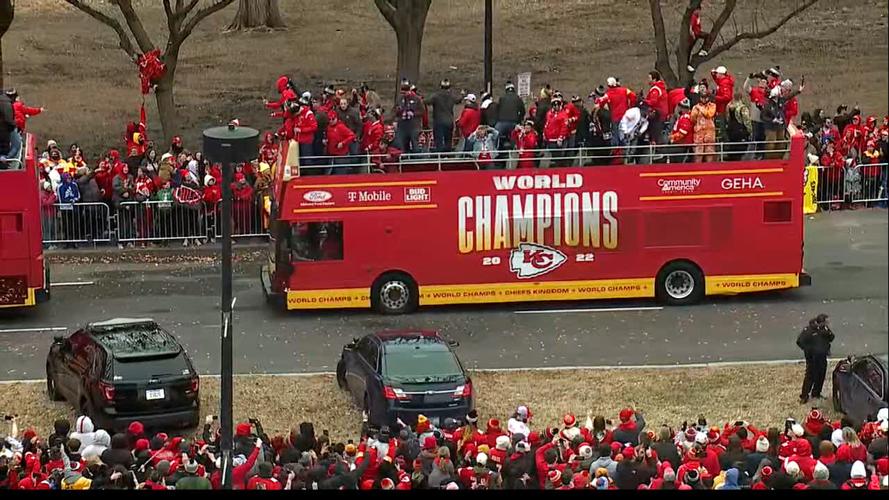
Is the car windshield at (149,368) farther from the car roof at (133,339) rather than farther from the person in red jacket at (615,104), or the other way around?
the person in red jacket at (615,104)

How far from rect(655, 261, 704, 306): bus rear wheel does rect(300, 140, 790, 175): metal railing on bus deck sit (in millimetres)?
1758

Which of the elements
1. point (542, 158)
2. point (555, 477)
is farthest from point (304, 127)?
point (555, 477)

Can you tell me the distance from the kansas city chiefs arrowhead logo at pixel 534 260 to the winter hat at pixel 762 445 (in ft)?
35.6

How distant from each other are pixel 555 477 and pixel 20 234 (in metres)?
13.6

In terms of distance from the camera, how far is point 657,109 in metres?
26.9

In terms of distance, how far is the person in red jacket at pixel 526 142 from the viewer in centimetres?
2652

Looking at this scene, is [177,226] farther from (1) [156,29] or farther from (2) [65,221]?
(1) [156,29]

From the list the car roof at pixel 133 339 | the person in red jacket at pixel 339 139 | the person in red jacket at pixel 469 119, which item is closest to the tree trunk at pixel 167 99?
the person in red jacket at pixel 339 139

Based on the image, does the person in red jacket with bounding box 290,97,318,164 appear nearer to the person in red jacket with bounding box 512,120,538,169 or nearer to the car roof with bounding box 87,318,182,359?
the person in red jacket with bounding box 512,120,538,169

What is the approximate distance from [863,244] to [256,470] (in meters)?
18.0

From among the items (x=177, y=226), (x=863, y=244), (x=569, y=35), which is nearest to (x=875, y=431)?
(x=863, y=244)

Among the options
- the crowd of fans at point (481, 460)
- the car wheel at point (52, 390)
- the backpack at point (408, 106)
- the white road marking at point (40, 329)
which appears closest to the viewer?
the crowd of fans at point (481, 460)

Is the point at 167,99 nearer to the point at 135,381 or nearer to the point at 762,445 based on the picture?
the point at 135,381

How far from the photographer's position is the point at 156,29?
160 feet
